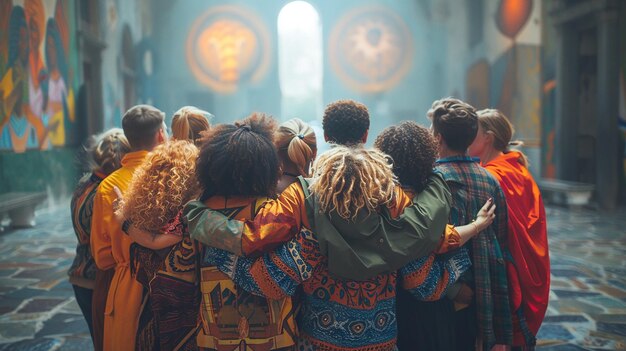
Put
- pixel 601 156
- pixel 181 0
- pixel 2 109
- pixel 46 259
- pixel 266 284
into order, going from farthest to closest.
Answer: pixel 181 0
pixel 601 156
pixel 2 109
pixel 46 259
pixel 266 284

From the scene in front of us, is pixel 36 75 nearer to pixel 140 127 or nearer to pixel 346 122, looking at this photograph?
pixel 140 127

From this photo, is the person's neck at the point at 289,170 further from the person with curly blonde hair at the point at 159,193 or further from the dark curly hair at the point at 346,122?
the person with curly blonde hair at the point at 159,193

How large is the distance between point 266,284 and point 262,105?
1996cm

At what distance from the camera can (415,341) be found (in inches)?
98.3

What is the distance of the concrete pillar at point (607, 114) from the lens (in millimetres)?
10570

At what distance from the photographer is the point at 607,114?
35.3 feet

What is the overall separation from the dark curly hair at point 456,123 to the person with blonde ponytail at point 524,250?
0.29 metres

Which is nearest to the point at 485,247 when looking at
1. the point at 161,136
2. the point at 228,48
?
the point at 161,136

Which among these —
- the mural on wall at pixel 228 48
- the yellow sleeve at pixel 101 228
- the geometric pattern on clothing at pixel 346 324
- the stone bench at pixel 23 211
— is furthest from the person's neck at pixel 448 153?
the mural on wall at pixel 228 48

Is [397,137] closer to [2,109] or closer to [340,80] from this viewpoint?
[2,109]

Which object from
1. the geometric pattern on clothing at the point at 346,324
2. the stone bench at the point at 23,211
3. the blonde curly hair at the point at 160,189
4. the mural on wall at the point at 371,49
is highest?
the mural on wall at the point at 371,49

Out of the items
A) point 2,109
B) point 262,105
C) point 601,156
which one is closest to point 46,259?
point 2,109

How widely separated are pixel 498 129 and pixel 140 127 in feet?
6.26

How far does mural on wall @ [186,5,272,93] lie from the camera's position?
70.1ft
